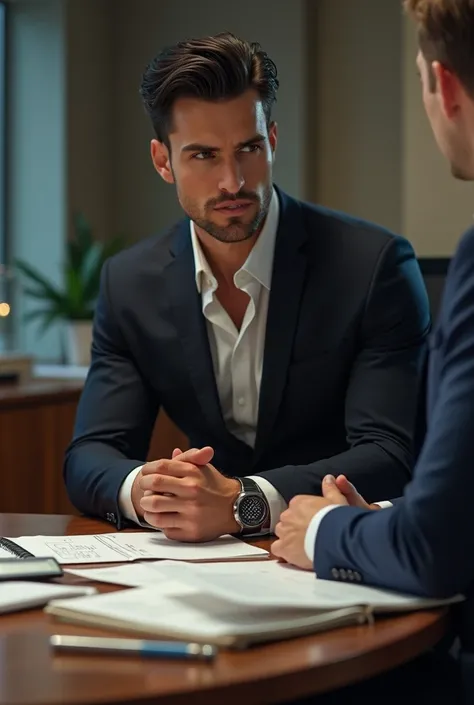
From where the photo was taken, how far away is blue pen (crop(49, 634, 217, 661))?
1.03 metres

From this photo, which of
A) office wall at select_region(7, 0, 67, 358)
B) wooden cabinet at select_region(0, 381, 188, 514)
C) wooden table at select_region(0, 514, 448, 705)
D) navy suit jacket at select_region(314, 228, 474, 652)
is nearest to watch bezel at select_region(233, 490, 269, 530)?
navy suit jacket at select_region(314, 228, 474, 652)

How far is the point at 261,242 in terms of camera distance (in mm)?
2188

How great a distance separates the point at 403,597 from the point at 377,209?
3.36m

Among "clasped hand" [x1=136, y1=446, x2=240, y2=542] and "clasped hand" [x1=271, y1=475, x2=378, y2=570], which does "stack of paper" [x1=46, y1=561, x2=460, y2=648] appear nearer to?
"clasped hand" [x1=271, y1=475, x2=378, y2=570]

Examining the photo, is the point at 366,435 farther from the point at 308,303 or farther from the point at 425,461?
the point at 425,461

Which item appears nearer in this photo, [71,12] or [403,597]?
[403,597]

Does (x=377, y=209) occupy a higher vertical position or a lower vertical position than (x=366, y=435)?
higher

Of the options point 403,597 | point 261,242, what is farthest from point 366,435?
point 403,597

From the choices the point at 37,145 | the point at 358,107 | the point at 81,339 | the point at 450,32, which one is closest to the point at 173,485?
the point at 450,32

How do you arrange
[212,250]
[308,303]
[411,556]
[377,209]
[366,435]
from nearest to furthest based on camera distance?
[411,556] < [366,435] < [308,303] < [212,250] < [377,209]

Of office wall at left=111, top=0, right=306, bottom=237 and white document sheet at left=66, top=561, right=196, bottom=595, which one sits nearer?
white document sheet at left=66, top=561, right=196, bottom=595

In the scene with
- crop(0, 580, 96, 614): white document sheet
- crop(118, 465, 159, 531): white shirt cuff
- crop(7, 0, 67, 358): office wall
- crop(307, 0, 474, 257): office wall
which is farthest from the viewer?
crop(7, 0, 67, 358): office wall

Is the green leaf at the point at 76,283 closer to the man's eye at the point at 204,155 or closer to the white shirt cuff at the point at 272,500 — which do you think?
the man's eye at the point at 204,155

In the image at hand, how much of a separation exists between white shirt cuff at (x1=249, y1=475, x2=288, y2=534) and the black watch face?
0.07 feet
